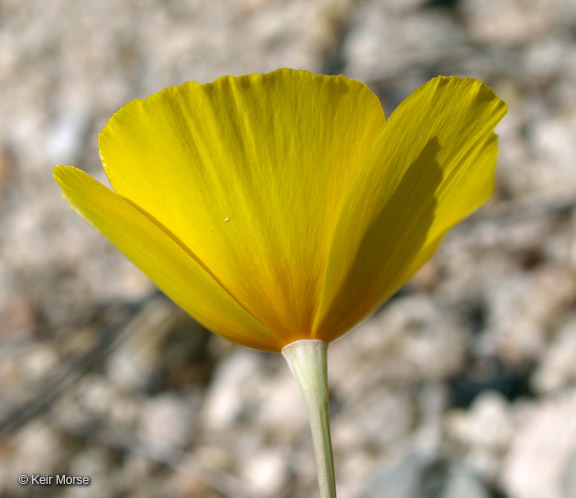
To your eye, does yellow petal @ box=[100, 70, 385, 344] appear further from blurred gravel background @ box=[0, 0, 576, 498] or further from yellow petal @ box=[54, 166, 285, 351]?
blurred gravel background @ box=[0, 0, 576, 498]

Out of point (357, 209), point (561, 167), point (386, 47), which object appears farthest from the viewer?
point (386, 47)

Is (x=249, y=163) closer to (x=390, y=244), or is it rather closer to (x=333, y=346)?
(x=390, y=244)

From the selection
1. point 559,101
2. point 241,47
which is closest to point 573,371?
point 559,101

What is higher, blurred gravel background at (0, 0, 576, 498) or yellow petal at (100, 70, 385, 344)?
yellow petal at (100, 70, 385, 344)

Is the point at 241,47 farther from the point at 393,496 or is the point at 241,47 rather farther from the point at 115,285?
the point at 393,496

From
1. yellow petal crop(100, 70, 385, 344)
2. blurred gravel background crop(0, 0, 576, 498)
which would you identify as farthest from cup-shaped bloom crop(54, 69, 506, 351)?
blurred gravel background crop(0, 0, 576, 498)

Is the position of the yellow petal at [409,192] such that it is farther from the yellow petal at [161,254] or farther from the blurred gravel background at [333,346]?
the blurred gravel background at [333,346]

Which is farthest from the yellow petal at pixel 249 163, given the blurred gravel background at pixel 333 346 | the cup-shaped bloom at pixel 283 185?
the blurred gravel background at pixel 333 346
